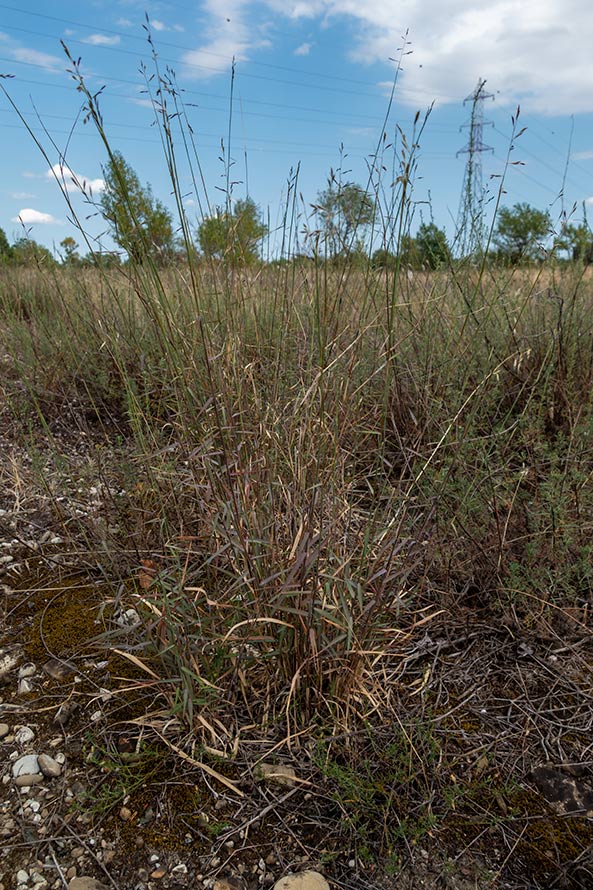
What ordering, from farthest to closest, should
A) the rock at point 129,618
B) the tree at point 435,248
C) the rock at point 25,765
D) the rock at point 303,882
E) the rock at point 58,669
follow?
the tree at point 435,248, the rock at point 129,618, the rock at point 58,669, the rock at point 25,765, the rock at point 303,882

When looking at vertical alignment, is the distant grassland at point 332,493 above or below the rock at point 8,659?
above

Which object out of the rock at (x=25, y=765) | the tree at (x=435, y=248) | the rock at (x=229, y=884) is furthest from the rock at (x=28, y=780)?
the tree at (x=435, y=248)

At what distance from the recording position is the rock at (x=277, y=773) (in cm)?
141

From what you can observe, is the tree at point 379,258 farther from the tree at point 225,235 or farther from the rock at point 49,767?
the rock at point 49,767

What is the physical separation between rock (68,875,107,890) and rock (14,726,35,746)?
42 centimetres

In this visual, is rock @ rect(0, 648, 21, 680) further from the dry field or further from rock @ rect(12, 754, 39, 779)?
rock @ rect(12, 754, 39, 779)

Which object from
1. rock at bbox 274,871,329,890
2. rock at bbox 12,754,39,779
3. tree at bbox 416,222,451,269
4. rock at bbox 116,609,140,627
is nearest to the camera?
rock at bbox 274,871,329,890

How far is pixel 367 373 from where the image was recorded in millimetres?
2744

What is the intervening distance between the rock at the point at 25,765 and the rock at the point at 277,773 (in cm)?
56

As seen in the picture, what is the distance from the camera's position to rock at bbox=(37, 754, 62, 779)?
1474mm

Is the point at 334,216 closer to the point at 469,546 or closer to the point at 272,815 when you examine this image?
the point at 469,546

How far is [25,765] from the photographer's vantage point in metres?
1.50

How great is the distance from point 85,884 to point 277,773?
448 mm

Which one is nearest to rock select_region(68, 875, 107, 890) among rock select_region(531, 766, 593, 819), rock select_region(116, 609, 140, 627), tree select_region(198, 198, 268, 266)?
rock select_region(116, 609, 140, 627)
